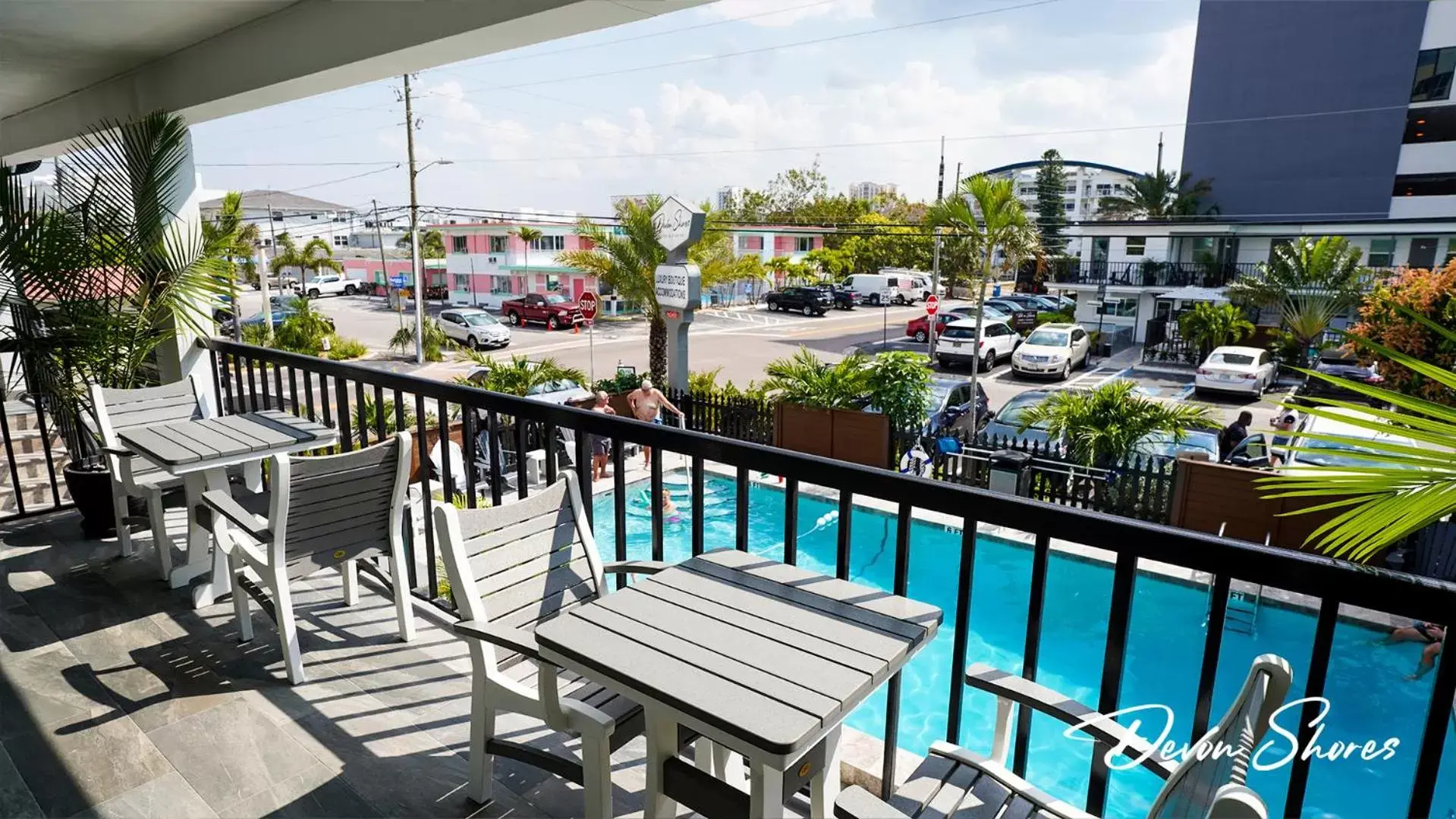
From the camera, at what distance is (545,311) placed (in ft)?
107

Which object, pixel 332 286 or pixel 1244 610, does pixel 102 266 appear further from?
pixel 332 286

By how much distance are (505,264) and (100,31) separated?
129 feet

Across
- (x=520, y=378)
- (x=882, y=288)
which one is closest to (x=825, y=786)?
(x=520, y=378)

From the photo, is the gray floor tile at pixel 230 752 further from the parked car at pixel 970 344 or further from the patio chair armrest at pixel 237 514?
the parked car at pixel 970 344

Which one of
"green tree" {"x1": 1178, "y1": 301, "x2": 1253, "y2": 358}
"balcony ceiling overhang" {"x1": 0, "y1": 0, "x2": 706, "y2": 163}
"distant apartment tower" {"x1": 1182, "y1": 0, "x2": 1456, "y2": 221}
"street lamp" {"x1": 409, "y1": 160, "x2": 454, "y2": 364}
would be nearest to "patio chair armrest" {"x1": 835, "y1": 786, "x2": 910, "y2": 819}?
"balcony ceiling overhang" {"x1": 0, "y1": 0, "x2": 706, "y2": 163}

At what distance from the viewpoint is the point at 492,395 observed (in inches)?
111

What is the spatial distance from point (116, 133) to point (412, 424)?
17.8 ft

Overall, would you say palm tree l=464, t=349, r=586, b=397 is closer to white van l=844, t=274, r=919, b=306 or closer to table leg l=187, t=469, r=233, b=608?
table leg l=187, t=469, r=233, b=608

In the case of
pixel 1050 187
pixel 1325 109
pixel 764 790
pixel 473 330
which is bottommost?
pixel 473 330

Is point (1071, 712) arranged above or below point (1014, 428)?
above

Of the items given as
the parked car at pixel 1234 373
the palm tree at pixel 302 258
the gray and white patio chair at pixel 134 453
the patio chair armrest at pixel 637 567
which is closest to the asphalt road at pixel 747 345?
the parked car at pixel 1234 373

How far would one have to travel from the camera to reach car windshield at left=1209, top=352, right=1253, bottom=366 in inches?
730

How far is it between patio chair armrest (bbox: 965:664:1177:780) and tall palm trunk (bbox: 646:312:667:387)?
46.8ft

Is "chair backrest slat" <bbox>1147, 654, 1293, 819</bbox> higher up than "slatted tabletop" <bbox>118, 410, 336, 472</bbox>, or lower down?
higher up
